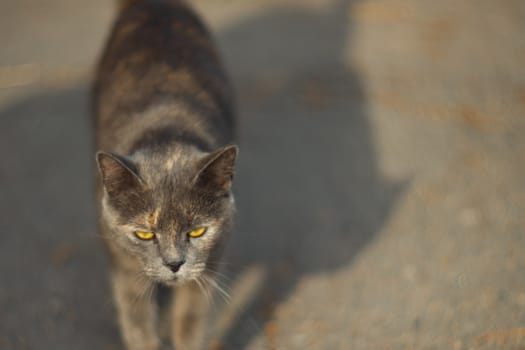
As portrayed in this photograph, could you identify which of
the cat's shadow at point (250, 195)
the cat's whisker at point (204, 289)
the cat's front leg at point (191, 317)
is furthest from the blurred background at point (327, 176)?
the cat's whisker at point (204, 289)

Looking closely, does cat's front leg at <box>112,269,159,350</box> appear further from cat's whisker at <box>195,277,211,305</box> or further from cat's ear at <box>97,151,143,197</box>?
cat's ear at <box>97,151,143,197</box>

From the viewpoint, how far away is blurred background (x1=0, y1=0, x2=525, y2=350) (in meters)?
3.18

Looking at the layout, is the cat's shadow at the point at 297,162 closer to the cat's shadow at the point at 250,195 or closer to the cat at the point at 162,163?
the cat's shadow at the point at 250,195

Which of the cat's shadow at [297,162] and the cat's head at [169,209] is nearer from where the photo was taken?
the cat's head at [169,209]

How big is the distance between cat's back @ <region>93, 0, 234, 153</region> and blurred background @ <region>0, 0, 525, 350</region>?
33.8 inches

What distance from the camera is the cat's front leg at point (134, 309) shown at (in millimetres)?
2850

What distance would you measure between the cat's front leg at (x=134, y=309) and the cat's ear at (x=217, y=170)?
645mm

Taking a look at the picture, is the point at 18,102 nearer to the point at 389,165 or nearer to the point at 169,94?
the point at 169,94

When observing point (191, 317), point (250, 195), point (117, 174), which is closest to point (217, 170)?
point (117, 174)

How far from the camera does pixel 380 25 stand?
6039 millimetres

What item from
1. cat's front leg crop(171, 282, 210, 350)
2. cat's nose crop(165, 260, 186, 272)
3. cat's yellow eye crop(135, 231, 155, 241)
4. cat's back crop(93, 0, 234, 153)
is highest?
cat's back crop(93, 0, 234, 153)

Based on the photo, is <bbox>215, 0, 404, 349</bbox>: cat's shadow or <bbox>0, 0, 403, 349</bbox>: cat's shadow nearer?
<bbox>0, 0, 403, 349</bbox>: cat's shadow

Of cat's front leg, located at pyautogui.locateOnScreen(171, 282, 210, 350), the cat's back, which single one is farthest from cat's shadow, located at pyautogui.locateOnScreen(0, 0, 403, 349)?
the cat's back

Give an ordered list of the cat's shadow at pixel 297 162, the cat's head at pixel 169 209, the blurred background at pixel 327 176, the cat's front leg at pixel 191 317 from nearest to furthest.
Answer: the cat's head at pixel 169 209
the cat's front leg at pixel 191 317
the blurred background at pixel 327 176
the cat's shadow at pixel 297 162
